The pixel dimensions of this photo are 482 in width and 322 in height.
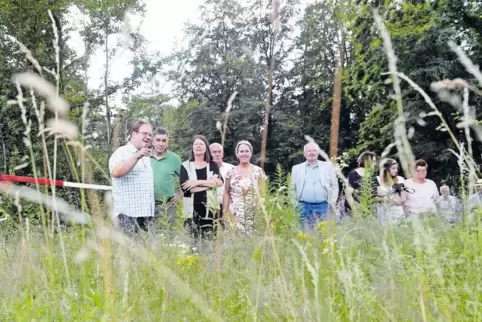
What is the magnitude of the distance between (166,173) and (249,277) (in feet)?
11.9

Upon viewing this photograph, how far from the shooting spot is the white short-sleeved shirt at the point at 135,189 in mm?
4598

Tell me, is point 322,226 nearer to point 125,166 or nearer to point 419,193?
point 125,166

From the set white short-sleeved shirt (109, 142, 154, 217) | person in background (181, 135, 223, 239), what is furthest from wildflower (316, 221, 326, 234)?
person in background (181, 135, 223, 239)

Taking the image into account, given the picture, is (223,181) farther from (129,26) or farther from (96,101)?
(96,101)

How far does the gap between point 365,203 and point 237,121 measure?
25.1 metres

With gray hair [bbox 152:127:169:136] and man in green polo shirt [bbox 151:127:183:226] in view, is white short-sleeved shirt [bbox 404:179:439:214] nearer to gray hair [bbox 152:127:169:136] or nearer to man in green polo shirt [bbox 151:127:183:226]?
man in green polo shirt [bbox 151:127:183:226]

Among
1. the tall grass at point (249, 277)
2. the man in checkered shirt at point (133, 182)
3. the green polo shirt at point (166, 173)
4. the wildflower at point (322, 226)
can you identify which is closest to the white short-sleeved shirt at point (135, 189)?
the man in checkered shirt at point (133, 182)

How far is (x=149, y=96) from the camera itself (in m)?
20.5

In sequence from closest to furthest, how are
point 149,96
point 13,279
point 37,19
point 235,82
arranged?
point 13,279, point 37,19, point 149,96, point 235,82

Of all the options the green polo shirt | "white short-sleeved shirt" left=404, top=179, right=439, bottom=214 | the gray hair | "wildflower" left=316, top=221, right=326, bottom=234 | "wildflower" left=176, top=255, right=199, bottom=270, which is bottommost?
"white short-sleeved shirt" left=404, top=179, right=439, bottom=214

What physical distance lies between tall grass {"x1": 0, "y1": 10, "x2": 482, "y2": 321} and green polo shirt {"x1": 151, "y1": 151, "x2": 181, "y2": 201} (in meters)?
2.09

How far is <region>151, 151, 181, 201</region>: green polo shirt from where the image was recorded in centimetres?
525

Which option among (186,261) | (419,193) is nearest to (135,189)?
(186,261)

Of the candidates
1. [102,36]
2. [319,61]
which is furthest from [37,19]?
[319,61]
